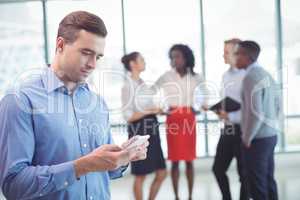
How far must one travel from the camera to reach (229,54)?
336 centimetres

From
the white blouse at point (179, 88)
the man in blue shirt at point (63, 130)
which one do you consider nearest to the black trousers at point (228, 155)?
the white blouse at point (179, 88)

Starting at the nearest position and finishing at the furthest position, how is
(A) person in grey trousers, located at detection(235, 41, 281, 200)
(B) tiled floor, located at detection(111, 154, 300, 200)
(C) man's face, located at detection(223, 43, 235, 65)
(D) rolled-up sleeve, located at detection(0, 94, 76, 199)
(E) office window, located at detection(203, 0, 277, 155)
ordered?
(D) rolled-up sleeve, located at detection(0, 94, 76, 199) < (A) person in grey trousers, located at detection(235, 41, 281, 200) < (C) man's face, located at detection(223, 43, 235, 65) < (B) tiled floor, located at detection(111, 154, 300, 200) < (E) office window, located at detection(203, 0, 277, 155)

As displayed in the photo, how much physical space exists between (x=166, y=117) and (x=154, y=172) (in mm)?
520

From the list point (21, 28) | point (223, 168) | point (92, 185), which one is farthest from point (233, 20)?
point (92, 185)

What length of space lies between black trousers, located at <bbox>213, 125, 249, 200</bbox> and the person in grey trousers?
0.22m

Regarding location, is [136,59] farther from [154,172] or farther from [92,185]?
[92,185]

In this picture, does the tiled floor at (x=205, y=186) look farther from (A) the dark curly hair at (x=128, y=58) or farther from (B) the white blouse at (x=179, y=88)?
(A) the dark curly hair at (x=128, y=58)

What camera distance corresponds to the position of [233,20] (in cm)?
478

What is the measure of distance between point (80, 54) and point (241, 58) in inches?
79.7

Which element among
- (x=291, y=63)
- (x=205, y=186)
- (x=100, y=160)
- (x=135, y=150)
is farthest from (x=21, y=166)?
(x=291, y=63)

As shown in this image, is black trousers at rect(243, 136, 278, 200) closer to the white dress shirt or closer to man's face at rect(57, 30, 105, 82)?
the white dress shirt

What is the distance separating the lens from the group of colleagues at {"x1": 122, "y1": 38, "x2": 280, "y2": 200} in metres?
2.90

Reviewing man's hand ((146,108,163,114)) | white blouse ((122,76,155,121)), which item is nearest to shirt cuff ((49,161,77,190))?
white blouse ((122,76,155,121))

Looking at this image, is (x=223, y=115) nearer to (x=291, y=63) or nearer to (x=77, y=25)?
(x=291, y=63)
